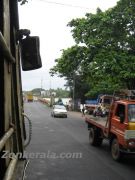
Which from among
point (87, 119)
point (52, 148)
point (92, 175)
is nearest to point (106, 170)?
point (92, 175)

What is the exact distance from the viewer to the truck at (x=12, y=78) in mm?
3457

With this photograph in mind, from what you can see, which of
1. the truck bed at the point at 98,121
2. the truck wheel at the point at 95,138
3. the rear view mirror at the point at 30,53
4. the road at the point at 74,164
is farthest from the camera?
the truck wheel at the point at 95,138

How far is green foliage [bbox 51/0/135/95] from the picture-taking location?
29.7m


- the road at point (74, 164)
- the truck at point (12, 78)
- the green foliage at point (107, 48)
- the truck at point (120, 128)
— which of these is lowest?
the road at point (74, 164)

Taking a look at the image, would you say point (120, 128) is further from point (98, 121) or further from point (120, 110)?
point (98, 121)

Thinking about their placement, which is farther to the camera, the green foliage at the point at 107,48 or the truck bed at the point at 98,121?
the green foliage at the point at 107,48

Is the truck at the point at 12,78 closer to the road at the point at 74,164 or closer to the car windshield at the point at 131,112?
Answer: the road at the point at 74,164

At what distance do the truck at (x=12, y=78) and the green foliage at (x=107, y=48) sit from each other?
2453cm

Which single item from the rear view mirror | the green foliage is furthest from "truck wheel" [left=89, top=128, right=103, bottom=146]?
the rear view mirror

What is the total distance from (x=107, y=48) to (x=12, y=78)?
27.0 m

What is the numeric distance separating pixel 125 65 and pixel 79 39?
17.6 ft

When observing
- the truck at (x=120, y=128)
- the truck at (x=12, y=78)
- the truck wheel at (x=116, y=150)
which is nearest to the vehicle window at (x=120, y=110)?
the truck at (x=120, y=128)

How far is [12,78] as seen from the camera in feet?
13.7

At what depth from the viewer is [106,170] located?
11.6 metres
